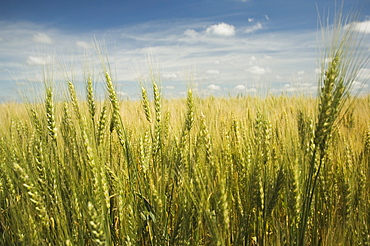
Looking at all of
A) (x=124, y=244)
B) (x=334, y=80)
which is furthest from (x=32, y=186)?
(x=334, y=80)

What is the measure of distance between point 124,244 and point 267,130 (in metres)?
1.07

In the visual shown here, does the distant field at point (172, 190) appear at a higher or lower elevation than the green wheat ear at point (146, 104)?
lower

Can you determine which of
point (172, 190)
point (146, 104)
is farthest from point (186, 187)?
point (146, 104)

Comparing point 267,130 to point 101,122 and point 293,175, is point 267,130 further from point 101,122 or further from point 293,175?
point 101,122

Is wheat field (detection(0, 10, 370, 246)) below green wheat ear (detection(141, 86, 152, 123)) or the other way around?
below

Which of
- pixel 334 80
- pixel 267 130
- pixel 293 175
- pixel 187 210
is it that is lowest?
pixel 187 210

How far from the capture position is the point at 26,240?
4.18 feet

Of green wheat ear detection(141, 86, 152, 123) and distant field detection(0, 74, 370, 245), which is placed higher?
green wheat ear detection(141, 86, 152, 123)

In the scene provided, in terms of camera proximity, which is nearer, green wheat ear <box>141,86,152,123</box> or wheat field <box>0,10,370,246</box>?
wheat field <box>0,10,370,246</box>

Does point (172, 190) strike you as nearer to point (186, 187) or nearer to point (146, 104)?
point (186, 187)

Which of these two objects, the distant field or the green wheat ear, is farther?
the green wheat ear

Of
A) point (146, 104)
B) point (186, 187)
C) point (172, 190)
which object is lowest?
point (172, 190)

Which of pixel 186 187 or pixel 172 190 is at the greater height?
pixel 186 187

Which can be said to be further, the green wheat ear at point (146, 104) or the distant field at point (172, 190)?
the green wheat ear at point (146, 104)
